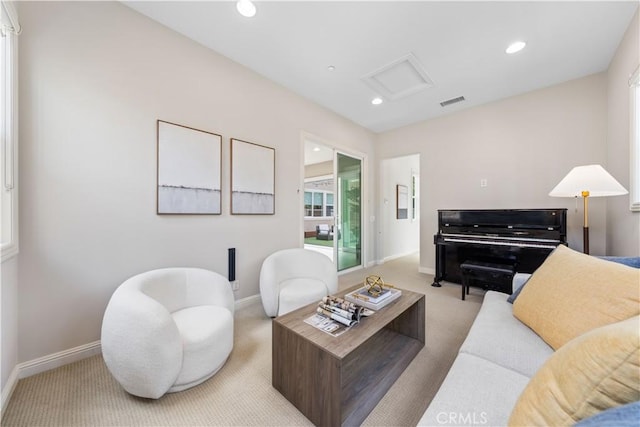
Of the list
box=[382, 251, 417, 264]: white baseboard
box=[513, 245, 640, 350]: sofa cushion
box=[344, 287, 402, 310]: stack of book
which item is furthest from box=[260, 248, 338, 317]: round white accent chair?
box=[382, 251, 417, 264]: white baseboard

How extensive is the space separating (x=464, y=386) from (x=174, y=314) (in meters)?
1.86

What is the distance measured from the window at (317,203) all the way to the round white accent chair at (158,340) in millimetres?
7503

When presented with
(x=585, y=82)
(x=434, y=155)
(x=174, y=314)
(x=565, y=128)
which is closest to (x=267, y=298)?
(x=174, y=314)

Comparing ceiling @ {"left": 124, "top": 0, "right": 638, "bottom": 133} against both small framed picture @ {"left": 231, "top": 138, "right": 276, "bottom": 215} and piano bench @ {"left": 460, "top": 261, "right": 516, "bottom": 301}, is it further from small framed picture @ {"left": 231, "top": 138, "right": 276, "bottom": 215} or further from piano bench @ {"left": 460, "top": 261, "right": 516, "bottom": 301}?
piano bench @ {"left": 460, "top": 261, "right": 516, "bottom": 301}

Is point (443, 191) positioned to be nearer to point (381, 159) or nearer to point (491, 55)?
point (381, 159)

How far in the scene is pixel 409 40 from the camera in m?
2.34

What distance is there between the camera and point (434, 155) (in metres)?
4.18

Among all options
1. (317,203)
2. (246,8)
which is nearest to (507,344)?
(246,8)

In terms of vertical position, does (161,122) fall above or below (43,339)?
above

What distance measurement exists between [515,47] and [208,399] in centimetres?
398

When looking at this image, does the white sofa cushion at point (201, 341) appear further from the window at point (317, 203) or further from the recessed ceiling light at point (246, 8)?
the window at point (317, 203)

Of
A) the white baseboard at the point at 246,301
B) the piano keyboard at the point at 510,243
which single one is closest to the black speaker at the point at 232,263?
the white baseboard at the point at 246,301

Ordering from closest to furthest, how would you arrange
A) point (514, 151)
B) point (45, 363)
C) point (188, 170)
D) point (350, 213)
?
point (45, 363) < point (188, 170) < point (514, 151) < point (350, 213)

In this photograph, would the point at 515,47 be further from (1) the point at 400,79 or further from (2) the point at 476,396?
(2) the point at 476,396
